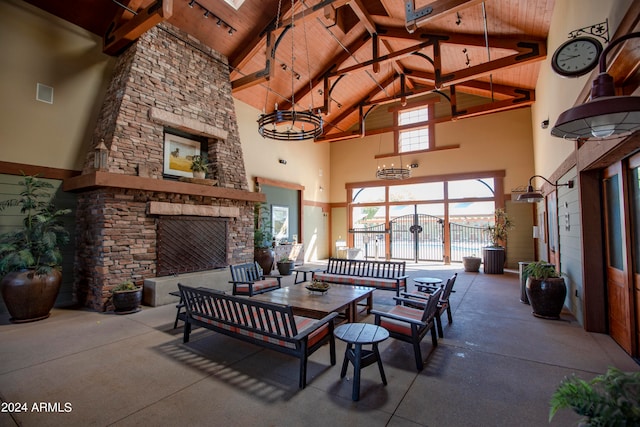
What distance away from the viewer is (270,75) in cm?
690

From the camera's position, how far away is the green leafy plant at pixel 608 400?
3.72 feet

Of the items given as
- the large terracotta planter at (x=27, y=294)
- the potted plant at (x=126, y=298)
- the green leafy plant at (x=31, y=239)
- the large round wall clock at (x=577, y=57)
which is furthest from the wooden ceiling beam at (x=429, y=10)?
the large terracotta planter at (x=27, y=294)

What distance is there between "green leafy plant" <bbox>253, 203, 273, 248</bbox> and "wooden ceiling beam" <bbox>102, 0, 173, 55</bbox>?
474cm

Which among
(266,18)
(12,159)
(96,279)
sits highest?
(266,18)

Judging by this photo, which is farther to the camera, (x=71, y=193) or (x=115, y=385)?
(x=71, y=193)

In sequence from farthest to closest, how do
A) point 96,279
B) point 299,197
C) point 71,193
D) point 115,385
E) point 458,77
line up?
point 299,197 < point 458,77 < point 71,193 < point 96,279 < point 115,385

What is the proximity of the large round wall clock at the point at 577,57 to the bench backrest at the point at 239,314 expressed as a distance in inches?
149

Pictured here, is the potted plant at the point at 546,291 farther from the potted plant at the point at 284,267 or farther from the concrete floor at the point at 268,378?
the potted plant at the point at 284,267

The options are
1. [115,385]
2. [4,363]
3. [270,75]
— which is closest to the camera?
[115,385]

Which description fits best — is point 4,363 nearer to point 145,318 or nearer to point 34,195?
point 145,318

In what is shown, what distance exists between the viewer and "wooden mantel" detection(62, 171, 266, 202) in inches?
187

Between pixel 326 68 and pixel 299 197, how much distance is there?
14.5ft

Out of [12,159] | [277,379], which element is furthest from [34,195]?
[277,379]

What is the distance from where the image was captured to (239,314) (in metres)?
3.18
